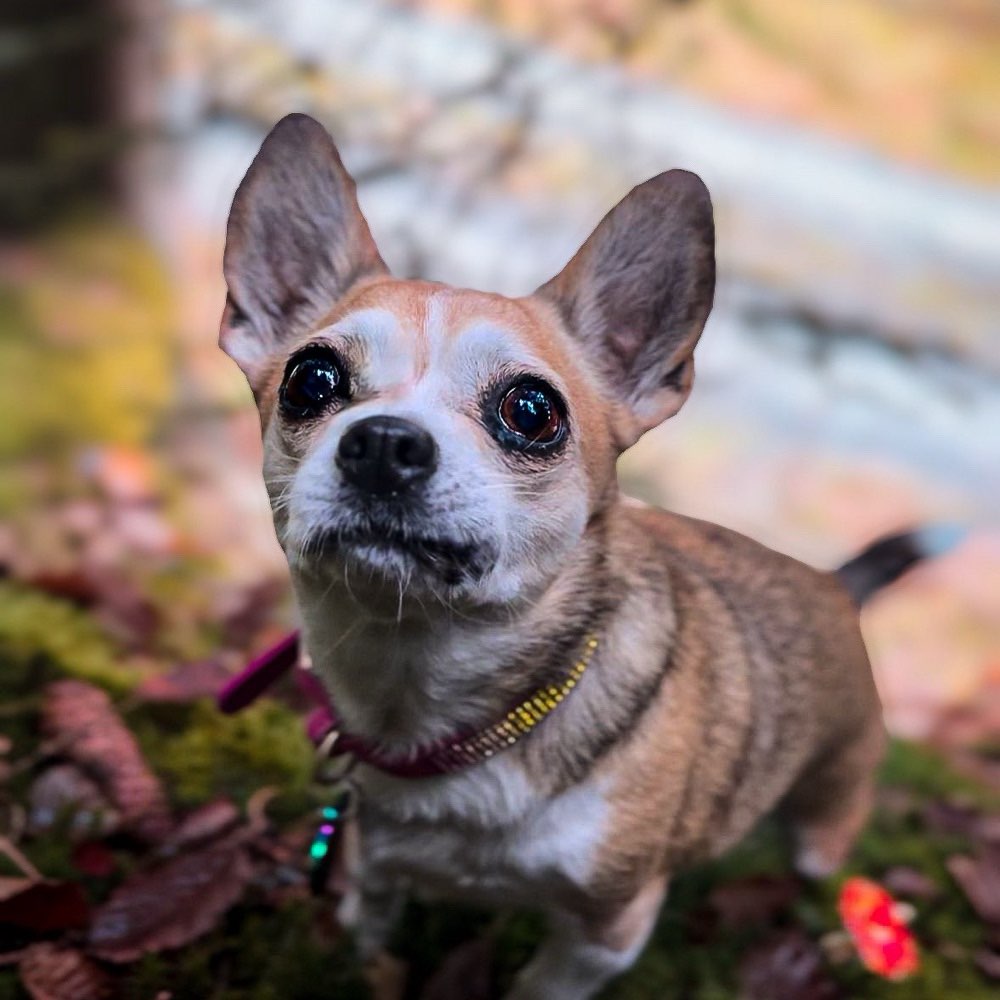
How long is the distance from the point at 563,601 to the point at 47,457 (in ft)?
7.02

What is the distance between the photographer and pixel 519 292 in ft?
9.62

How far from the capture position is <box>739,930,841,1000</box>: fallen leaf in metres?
2.09

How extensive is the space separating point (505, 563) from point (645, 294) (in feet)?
1.51

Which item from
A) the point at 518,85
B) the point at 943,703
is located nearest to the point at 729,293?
the point at 518,85

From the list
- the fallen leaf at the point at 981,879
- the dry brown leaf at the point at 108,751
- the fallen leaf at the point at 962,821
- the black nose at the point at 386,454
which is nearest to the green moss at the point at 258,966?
the dry brown leaf at the point at 108,751

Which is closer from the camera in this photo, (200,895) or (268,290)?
(268,290)

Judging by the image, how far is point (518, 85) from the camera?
9.61 ft

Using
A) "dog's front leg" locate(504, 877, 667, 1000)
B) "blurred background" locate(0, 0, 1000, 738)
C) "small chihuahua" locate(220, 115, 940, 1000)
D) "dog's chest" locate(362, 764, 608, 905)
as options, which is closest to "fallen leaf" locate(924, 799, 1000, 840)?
"blurred background" locate(0, 0, 1000, 738)

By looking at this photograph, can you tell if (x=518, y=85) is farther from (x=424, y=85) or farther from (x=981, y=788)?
(x=981, y=788)

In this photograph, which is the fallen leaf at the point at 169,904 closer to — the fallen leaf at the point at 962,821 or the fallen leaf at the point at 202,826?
the fallen leaf at the point at 202,826

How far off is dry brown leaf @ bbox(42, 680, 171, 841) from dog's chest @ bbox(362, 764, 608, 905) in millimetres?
584

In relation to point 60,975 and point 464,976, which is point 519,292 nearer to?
point 464,976

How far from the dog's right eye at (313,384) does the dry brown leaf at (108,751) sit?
98 cm

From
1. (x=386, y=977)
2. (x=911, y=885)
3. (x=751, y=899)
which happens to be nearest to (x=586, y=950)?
(x=386, y=977)
